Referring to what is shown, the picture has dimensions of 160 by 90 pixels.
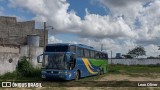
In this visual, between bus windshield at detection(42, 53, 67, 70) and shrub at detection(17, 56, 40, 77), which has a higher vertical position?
bus windshield at detection(42, 53, 67, 70)

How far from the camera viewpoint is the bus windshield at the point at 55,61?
72.7 ft

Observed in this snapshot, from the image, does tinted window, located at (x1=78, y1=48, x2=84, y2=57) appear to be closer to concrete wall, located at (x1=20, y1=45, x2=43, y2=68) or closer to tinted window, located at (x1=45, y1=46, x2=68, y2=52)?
tinted window, located at (x1=45, y1=46, x2=68, y2=52)

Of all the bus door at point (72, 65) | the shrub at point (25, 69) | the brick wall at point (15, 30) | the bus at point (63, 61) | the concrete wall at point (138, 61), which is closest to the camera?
the bus at point (63, 61)

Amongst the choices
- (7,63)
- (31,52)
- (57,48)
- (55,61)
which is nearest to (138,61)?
(31,52)

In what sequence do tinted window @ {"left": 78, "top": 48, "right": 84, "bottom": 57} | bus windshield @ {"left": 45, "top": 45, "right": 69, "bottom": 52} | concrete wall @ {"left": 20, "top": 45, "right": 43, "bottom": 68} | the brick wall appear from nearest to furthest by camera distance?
bus windshield @ {"left": 45, "top": 45, "right": 69, "bottom": 52} < tinted window @ {"left": 78, "top": 48, "right": 84, "bottom": 57} < concrete wall @ {"left": 20, "top": 45, "right": 43, "bottom": 68} < the brick wall

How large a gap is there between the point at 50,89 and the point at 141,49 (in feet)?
330

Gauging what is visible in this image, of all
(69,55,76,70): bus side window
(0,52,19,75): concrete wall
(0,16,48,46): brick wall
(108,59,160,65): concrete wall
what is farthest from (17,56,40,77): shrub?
(108,59,160,65): concrete wall

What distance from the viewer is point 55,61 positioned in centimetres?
2244

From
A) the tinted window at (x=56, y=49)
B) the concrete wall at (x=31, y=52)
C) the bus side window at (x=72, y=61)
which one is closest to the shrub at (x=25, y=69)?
the tinted window at (x=56, y=49)

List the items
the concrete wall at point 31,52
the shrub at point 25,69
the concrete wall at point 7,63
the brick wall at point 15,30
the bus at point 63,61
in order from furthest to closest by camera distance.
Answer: the brick wall at point 15,30 → the concrete wall at point 31,52 → the shrub at point 25,69 → the concrete wall at point 7,63 → the bus at point 63,61

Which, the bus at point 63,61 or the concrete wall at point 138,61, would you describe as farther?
the concrete wall at point 138,61

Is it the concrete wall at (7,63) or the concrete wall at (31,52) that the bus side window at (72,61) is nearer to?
the concrete wall at (7,63)

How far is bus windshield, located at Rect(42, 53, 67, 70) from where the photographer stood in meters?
22.2

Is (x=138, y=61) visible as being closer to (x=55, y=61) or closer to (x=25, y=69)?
(x=25, y=69)
